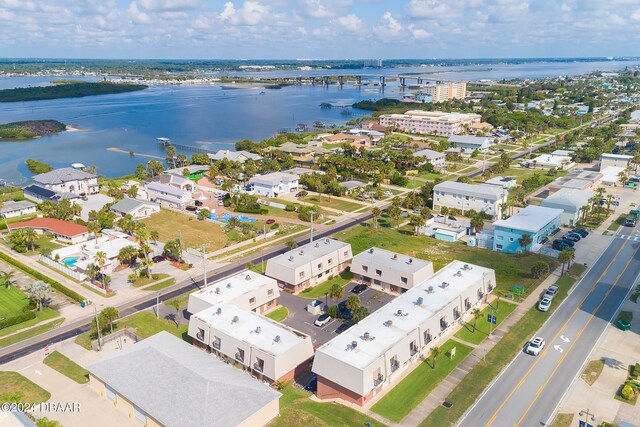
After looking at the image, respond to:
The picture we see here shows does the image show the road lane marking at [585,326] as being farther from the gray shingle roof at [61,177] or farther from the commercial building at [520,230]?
the gray shingle roof at [61,177]

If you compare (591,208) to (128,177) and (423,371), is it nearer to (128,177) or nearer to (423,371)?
(423,371)

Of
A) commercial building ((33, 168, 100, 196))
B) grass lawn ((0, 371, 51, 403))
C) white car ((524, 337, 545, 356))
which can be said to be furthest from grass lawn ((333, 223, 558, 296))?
commercial building ((33, 168, 100, 196))

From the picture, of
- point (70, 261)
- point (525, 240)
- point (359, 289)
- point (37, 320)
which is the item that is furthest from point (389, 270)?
point (70, 261)

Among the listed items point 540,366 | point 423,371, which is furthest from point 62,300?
point 540,366

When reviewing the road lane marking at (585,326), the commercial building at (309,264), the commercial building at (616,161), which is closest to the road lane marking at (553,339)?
the road lane marking at (585,326)

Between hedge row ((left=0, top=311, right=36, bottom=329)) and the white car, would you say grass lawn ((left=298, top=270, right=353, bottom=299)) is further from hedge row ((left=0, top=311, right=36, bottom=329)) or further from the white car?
hedge row ((left=0, top=311, right=36, bottom=329))
